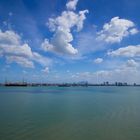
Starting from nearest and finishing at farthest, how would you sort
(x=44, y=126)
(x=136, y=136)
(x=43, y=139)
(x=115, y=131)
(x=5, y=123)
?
1. (x=43, y=139)
2. (x=136, y=136)
3. (x=115, y=131)
4. (x=44, y=126)
5. (x=5, y=123)

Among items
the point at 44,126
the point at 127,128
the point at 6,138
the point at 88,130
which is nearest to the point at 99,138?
the point at 88,130

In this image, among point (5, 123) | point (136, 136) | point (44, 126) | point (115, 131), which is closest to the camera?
point (136, 136)

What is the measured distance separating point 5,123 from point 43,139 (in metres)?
6.13

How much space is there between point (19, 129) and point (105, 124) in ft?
25.5

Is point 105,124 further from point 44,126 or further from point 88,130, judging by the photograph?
point 44,126

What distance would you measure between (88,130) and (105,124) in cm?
278

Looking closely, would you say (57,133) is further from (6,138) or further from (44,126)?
(6,138)

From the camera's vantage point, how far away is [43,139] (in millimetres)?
11750

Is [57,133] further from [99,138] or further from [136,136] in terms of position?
[136,136]

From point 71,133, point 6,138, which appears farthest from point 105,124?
point 6,138

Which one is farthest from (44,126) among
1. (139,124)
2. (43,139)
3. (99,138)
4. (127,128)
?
(139,124)

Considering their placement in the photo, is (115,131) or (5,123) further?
(5,123)

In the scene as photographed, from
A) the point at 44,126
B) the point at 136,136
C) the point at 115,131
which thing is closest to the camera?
the point at 136,136

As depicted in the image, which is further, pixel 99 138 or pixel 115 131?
pixel 115 131
